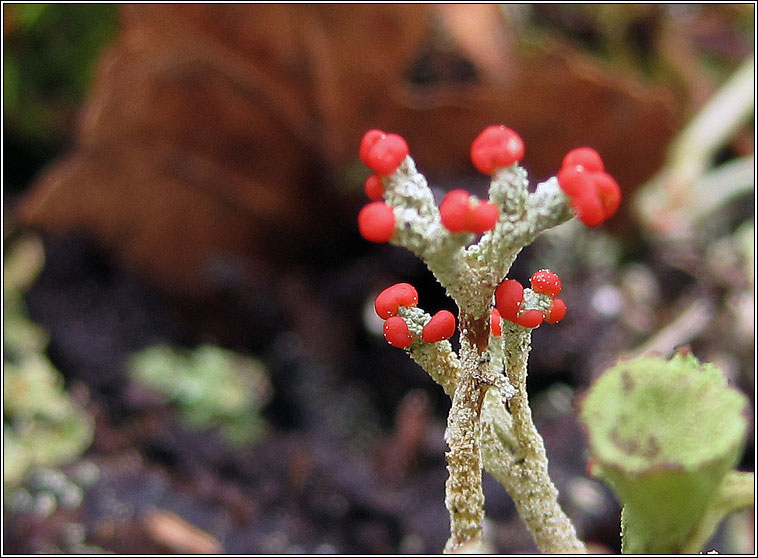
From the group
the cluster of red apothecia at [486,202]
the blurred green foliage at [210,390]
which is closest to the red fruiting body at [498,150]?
the cluster of red apothecia at [486,202]

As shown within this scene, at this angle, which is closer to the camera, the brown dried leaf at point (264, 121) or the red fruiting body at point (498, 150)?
the red fruiting body at point (498, 150)

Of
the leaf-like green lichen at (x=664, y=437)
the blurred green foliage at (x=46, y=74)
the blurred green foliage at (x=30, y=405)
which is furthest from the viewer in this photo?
the blurred green foliage at (x=46, y=74)

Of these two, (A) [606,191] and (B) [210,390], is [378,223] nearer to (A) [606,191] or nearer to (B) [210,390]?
(A) [606,191]

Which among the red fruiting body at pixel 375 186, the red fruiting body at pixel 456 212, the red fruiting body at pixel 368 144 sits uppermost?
the red fruiting body at pixel 368 144

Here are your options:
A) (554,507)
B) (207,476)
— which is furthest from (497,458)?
(207,476)

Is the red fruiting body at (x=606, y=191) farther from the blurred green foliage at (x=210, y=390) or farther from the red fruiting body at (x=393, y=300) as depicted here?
the blurred green foliage at (x=210, y=390)

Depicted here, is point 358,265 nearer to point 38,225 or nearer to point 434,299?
point 434,299

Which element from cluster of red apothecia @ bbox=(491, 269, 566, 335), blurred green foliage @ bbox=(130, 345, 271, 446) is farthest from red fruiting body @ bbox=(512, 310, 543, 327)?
blurred green foliage @ bbox=(130, 345, 271, 446)
